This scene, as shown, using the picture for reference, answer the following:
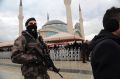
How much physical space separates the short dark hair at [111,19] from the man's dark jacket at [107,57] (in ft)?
0.16

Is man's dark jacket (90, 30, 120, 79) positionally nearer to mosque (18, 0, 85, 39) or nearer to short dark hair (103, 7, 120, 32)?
short dark hair (103, 7, 120, 32)

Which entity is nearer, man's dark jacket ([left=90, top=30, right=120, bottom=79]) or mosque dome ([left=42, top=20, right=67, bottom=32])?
man's dark jacket ([left=90, top=30, right=120, bottom=79])

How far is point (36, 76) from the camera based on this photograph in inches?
163

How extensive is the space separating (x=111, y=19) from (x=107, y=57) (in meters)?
0.27

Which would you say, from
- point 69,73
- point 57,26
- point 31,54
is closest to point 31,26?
point 31,54

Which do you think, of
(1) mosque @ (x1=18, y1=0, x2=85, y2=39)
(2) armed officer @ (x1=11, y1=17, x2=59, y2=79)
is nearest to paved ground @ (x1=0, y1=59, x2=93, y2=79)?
(2) armed officer @ (x1=11, y1=17, x2=59, y2=79)

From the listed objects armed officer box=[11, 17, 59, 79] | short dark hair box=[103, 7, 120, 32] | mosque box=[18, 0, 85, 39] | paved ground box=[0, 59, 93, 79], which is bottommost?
paved ground box=[0, 59, 93, 79]

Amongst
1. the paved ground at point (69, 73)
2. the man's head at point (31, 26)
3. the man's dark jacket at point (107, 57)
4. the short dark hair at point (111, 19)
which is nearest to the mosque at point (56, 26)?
the paved ground at point (69, 73)

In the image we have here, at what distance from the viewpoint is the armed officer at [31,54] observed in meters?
4.02

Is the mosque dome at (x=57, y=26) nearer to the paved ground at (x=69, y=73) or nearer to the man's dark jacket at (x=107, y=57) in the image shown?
the paved ground at (x=69, y=73)

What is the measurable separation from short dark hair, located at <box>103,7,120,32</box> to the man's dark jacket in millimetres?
Result: 49

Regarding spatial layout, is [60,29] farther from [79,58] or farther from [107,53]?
[107,53]

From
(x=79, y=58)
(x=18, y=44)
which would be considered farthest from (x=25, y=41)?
(x=79, y=58)

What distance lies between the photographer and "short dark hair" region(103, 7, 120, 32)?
2.04 meters
